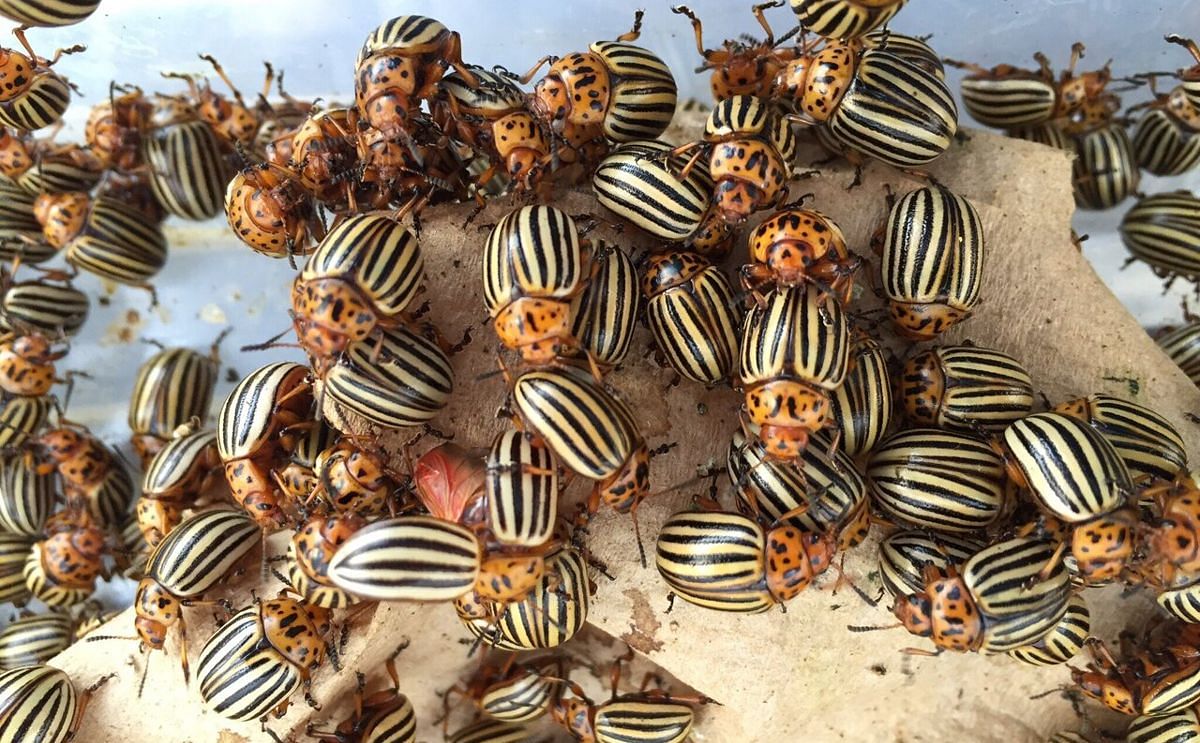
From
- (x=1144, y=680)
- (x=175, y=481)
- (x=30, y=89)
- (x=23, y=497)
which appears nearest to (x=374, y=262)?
(x=175, y=481)

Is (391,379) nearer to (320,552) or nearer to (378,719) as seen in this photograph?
(320,552)

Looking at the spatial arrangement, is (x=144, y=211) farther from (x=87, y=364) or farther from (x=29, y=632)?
(x=29, y=632)

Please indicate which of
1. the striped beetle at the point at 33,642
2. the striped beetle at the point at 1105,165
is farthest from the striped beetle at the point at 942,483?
the striped beetle at the point at 33,642

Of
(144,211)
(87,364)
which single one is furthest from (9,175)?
(87,364)

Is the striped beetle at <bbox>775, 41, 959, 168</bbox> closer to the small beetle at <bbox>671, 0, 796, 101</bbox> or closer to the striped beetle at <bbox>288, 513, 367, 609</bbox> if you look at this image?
the small beetle at <bbox>671, 0, 796, 101</bbox>

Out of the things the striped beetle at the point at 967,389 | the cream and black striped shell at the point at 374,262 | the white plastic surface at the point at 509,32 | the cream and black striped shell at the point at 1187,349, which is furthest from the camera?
the white plastic surface at the point at 509,32

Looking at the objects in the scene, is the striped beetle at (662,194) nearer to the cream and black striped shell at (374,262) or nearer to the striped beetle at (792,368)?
the striped beetle at (792,368)
